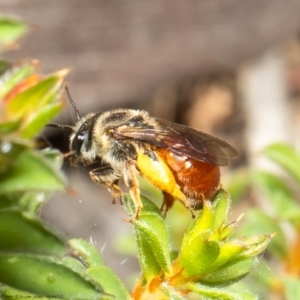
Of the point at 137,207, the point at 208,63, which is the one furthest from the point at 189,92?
the point at 137,207

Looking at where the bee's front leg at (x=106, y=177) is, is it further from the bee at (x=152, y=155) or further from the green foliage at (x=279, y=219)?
the green foliage at (x=279, y=219)

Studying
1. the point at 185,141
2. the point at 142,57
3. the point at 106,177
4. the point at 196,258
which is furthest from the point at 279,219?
the point at 142,57

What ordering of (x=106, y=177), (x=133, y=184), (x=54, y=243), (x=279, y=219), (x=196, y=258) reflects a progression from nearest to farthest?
(x=54, y=243), (x=196, y=258), (x=133, y=184), (x=106, y=177), (x=279, y=219)

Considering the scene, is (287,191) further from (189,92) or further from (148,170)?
(189,92)

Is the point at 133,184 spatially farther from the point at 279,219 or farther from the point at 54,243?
the point at 279,219

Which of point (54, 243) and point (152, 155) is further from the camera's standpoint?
point (152, 155)

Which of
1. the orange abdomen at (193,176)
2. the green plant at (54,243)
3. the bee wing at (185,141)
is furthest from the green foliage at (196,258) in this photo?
the bee wing at (185,141)
